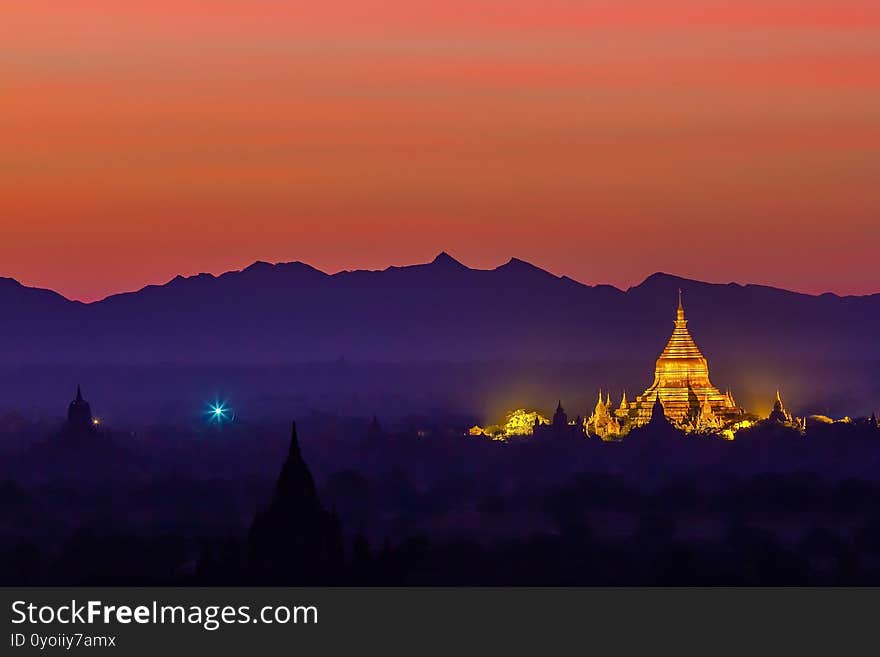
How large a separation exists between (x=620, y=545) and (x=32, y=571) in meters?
42.1

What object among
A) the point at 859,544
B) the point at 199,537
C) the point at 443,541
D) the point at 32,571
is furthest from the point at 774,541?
the point at 32,571

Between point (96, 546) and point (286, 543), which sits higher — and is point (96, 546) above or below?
above

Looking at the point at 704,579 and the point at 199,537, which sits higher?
the point at 199,537

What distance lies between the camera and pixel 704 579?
15688 cm

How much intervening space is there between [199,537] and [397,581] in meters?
32.3

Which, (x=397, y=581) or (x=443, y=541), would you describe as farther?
(x=443, y=541)

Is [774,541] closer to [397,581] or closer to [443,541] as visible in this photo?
[443,541]

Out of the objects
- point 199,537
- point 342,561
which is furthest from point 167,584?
point 199,537

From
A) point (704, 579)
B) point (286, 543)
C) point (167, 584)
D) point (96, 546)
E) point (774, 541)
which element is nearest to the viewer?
point (286, 543)
